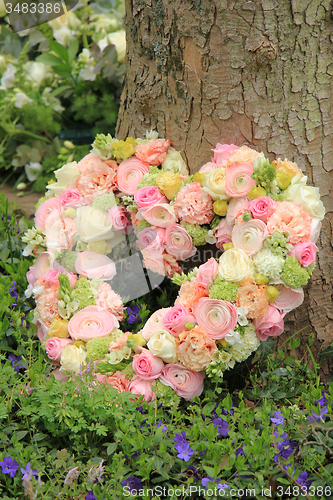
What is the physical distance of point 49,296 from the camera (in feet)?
6.89

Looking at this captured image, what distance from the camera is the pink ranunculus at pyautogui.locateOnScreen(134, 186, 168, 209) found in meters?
2.12

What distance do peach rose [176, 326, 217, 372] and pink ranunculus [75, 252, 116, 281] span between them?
0.58m

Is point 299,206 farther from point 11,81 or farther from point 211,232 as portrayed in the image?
point 11,81

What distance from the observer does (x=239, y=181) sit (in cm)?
197

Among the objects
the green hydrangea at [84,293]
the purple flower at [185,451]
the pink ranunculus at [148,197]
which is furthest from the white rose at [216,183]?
the purple flower at [185,451]

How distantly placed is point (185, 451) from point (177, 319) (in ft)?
1.70

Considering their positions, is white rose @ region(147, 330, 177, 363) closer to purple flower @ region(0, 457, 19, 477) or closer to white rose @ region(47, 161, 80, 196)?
purple flower @ region(0, 457, 19, 477)

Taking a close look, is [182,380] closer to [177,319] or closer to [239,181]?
[177,319]

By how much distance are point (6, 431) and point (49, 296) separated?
0.65 m

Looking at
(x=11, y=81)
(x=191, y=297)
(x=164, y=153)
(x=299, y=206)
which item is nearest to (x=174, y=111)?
(x=164, y=153)

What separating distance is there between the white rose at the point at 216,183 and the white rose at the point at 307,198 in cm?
28

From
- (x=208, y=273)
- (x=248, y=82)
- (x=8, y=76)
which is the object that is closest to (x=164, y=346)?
(x=208, y=273)

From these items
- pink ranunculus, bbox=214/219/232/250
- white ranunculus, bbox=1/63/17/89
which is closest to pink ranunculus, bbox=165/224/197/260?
pink ranunculus, bbox=214/219/232/250

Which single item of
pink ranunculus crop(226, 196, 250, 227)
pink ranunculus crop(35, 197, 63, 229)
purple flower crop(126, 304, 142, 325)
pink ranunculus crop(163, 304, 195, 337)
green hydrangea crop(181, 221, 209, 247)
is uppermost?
pink ranunculus crop(226, 196, 250, 227)
